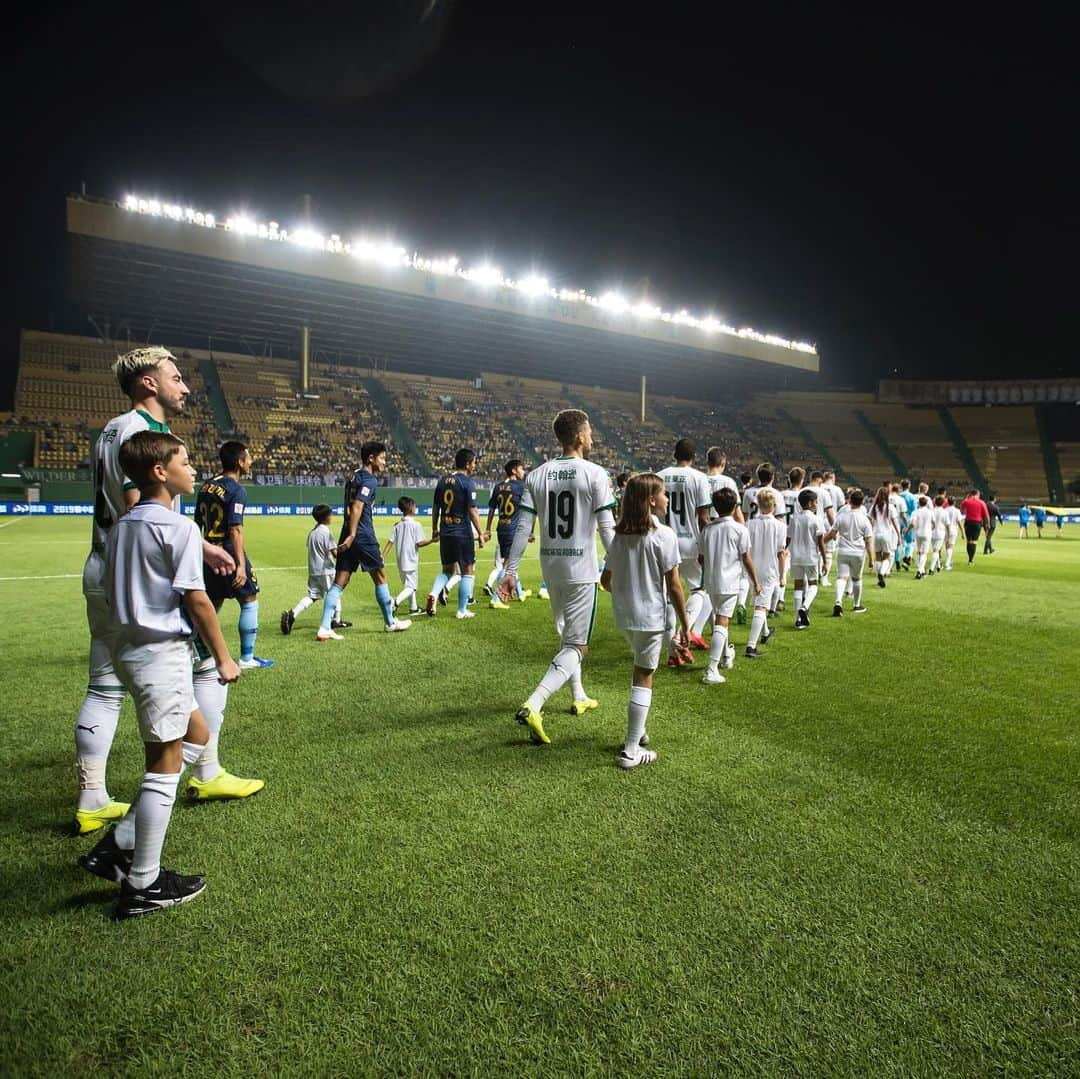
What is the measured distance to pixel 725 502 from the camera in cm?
652

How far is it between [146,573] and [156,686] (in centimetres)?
45

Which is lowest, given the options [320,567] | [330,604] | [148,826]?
[148,826]

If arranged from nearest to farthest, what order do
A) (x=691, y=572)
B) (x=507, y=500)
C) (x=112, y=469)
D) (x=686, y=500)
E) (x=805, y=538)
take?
(x=112, y=469), (x=686, y=500), (x=691, y=572), (x=805, y=538), (x=507, y=500)

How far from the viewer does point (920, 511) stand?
1436 centimetres

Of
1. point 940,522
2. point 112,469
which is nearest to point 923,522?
point 940,522

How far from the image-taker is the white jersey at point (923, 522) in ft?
46.7

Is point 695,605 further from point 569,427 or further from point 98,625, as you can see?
point 98,625

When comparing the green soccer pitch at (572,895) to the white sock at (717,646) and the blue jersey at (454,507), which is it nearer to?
the white sock at (717,646)

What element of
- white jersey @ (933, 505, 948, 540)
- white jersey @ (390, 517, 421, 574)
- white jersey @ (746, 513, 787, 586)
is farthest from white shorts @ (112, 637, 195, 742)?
white jersey @ (933, 505, 948, 540)

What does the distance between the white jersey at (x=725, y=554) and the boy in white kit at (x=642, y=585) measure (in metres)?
2.18

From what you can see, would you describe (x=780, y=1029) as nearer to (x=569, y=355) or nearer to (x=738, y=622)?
(x=738, y=622)

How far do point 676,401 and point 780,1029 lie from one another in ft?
197

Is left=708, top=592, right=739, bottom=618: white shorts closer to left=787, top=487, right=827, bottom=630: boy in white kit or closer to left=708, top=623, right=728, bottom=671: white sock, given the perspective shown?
left=708, top=623, right=728, bottom=671: white sock

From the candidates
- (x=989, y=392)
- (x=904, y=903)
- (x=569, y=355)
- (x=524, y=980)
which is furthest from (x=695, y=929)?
(x=989, y=392)
